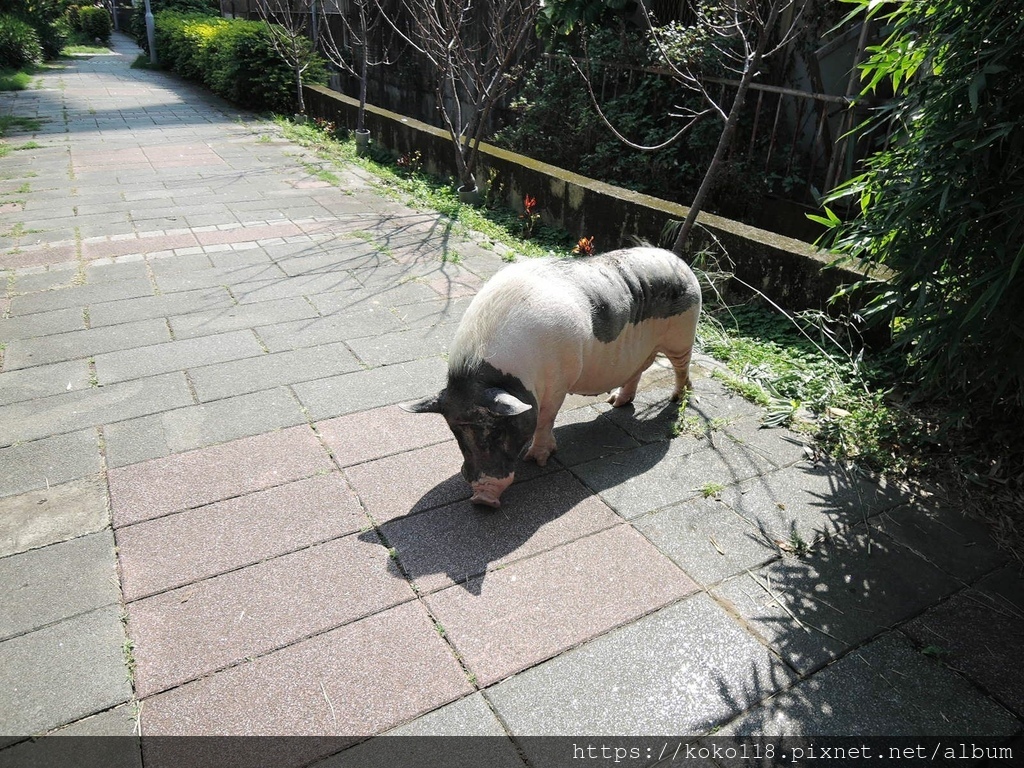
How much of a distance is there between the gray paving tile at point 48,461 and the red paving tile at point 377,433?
117 centimetres

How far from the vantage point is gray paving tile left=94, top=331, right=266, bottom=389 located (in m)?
4.46

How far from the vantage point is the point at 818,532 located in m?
3.23

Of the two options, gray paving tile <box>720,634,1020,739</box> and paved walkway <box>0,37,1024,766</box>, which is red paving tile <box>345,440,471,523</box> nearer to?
paved walkway <box>0,37,1024,766</box>

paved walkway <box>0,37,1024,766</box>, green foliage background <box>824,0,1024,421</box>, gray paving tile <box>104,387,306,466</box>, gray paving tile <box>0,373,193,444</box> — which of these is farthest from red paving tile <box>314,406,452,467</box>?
green foliage background <box>824,0,1024,421</box>

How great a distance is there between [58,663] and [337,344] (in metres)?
2.77

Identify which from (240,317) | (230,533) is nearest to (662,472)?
(230,533)

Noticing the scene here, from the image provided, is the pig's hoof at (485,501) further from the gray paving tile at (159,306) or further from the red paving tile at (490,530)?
the gray paving tile at (159,306)

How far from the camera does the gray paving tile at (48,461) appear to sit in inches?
135

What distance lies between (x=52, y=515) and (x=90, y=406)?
1.05 m

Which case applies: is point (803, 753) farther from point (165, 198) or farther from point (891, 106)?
point (165, 198)

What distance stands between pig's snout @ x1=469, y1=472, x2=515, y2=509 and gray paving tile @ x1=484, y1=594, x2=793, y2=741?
33.9 inches

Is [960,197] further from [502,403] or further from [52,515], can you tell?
[52,515]

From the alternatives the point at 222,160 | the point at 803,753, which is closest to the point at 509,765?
the point at 803,753

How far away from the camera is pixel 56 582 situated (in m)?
2.84
